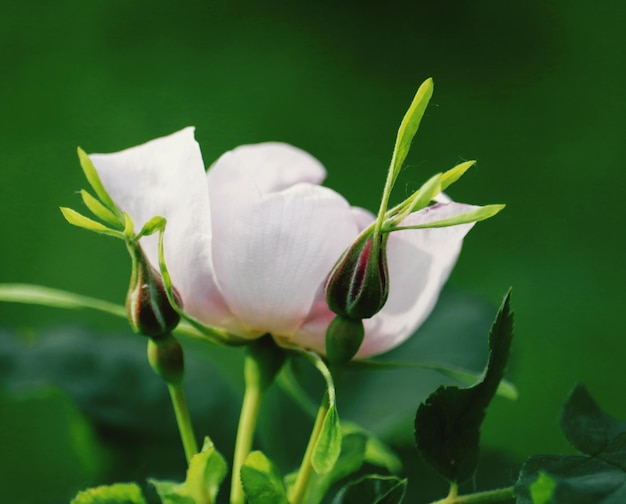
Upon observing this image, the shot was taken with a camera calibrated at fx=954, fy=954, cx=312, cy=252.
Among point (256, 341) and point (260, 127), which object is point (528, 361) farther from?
point (256, 341)

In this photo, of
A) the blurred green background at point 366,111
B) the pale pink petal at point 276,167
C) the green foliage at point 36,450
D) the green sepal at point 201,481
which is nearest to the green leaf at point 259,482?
the green sepal at point 201,481

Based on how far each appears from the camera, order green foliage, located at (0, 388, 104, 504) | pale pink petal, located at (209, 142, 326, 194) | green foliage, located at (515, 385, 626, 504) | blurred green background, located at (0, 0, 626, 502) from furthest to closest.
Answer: blurred green background, located at (0, 0, 626, 502), green foliage, located at (0, 388, 104, 504), pale pink petal, located at (209, 142, 326, 194), green foliage, located at (515, 385, 626, 504)

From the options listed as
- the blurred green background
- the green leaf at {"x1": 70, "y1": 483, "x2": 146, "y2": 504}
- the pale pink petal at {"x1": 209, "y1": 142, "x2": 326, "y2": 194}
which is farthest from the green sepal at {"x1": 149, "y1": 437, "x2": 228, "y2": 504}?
the blurred green background

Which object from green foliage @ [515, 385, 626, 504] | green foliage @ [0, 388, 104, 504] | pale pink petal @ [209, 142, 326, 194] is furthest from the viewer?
green foliage @ [0, 388, 104, 504]

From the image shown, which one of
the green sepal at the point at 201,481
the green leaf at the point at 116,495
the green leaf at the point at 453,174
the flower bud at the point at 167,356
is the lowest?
the green leaf at the point at 116,495

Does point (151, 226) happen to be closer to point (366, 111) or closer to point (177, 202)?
point (177, 202)

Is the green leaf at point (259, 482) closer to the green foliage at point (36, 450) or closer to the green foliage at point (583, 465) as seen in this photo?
the green foliage at point (583, 465)

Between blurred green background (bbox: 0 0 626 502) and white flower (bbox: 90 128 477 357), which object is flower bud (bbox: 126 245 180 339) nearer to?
white flower (bbox: 90 128 477 357)
